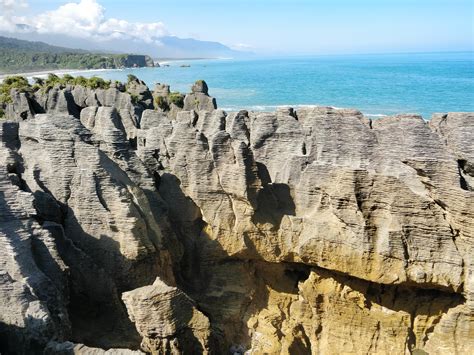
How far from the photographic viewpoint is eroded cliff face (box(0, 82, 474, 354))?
29.5 feet

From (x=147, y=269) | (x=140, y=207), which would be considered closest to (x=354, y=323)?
(x=147, y=269)

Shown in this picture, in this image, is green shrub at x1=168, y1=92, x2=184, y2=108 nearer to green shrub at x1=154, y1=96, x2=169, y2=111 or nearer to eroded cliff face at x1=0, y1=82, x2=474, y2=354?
green shrub at x1=154, y1=96, x2=169, y2=111

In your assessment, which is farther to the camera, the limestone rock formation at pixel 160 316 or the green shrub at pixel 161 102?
the green shrub at pixel 161 102

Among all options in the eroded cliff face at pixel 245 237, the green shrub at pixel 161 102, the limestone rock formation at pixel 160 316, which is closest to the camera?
the limestone rock formation at pixel 160 316

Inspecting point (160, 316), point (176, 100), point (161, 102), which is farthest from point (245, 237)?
point (161, 102)

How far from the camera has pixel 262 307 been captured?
12.1 meters

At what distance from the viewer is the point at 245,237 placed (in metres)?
11.6

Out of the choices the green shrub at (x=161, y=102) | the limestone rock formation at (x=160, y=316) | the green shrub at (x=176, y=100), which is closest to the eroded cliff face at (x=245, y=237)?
the limestone rock formation at (x=160, y=316)

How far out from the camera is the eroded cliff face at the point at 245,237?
9000 mm

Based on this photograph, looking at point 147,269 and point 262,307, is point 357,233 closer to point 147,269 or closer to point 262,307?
point 262,307

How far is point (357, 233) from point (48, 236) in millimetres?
6239

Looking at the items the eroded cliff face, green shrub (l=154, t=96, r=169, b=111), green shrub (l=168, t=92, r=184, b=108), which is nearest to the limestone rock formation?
the eroded cliff face

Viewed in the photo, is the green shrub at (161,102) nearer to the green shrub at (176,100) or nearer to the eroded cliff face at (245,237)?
the green shrub at (176,100)

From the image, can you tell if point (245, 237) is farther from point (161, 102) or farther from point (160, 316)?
point (161, 102)
